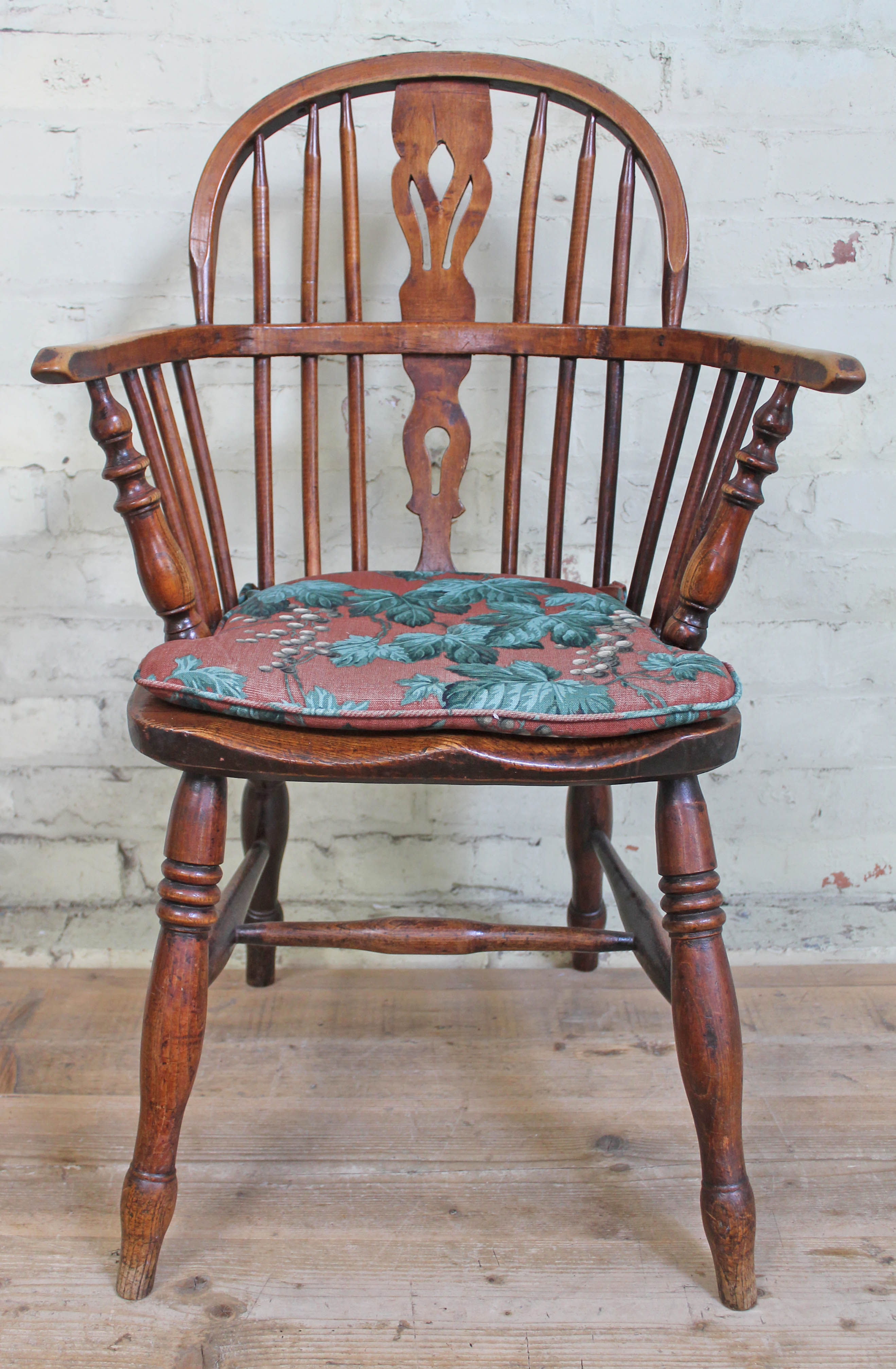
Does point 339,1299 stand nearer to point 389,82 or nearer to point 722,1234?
point 722,1234

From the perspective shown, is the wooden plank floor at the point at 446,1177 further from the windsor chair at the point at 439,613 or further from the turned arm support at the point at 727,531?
the turned arm support at the point at 727,531

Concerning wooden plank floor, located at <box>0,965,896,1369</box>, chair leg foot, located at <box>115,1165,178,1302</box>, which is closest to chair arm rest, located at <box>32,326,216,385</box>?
chair leg foot, located at <box>115,1165,178,1302</box>

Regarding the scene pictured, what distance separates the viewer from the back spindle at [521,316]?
1217 millimetres

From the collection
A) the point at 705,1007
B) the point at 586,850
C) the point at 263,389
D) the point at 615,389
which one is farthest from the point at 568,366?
the point at 705,1007

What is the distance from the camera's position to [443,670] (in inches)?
35.0

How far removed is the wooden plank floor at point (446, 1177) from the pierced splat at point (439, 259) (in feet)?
1.90

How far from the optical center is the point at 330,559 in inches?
59.1

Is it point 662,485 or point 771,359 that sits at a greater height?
point 771,359

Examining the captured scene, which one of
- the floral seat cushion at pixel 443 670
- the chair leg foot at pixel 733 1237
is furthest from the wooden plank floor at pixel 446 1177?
the floral seat cushion at pixel 443 670

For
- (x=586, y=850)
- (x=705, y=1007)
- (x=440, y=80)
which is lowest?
(x=586, y=850)

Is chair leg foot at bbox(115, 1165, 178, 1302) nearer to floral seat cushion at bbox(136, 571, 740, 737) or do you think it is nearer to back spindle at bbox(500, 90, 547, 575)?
floral seat cushion at bbox(136, 571, 740, 737)

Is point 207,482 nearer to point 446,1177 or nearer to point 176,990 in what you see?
point 176,990

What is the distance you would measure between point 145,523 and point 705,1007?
23.3 inches

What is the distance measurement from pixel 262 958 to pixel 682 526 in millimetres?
784
